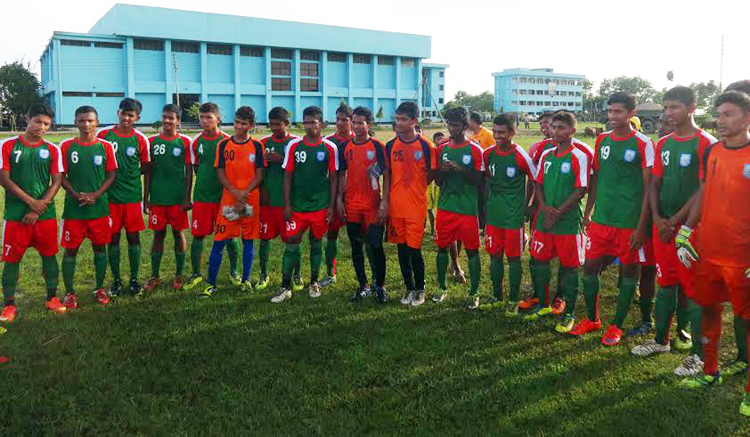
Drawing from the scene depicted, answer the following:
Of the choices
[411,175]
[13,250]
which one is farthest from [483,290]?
[13,250]

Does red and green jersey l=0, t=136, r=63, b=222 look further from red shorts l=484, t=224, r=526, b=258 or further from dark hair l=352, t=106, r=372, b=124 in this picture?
red shorts l=484, t=224, r=526, b=258

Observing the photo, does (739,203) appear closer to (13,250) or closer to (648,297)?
(648,297)

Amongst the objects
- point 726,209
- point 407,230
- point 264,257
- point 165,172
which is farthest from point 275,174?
point 726,209

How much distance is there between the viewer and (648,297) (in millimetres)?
5633

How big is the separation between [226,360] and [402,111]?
10.6 ft

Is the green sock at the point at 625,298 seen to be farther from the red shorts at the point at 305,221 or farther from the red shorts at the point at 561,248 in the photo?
the red shorts at the point at 305,221

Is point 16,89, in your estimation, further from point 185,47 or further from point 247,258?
point 247,258

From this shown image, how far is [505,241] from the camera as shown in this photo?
20.0ft

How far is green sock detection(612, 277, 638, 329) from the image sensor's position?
5.38 meters

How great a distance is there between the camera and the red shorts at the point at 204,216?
6.96m

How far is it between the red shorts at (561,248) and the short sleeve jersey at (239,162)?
339cm

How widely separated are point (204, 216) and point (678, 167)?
17.5ft

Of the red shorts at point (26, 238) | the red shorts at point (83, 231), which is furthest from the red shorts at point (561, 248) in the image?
the red shorts at point (26, 238)

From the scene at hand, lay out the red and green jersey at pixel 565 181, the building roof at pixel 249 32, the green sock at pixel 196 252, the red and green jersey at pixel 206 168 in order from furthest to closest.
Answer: the building roof at pixel 249 32 < the green sock at pixel 196 252 < the red and green jersey at pixel 206 168 < the red and green jersey at pixel 565 181
